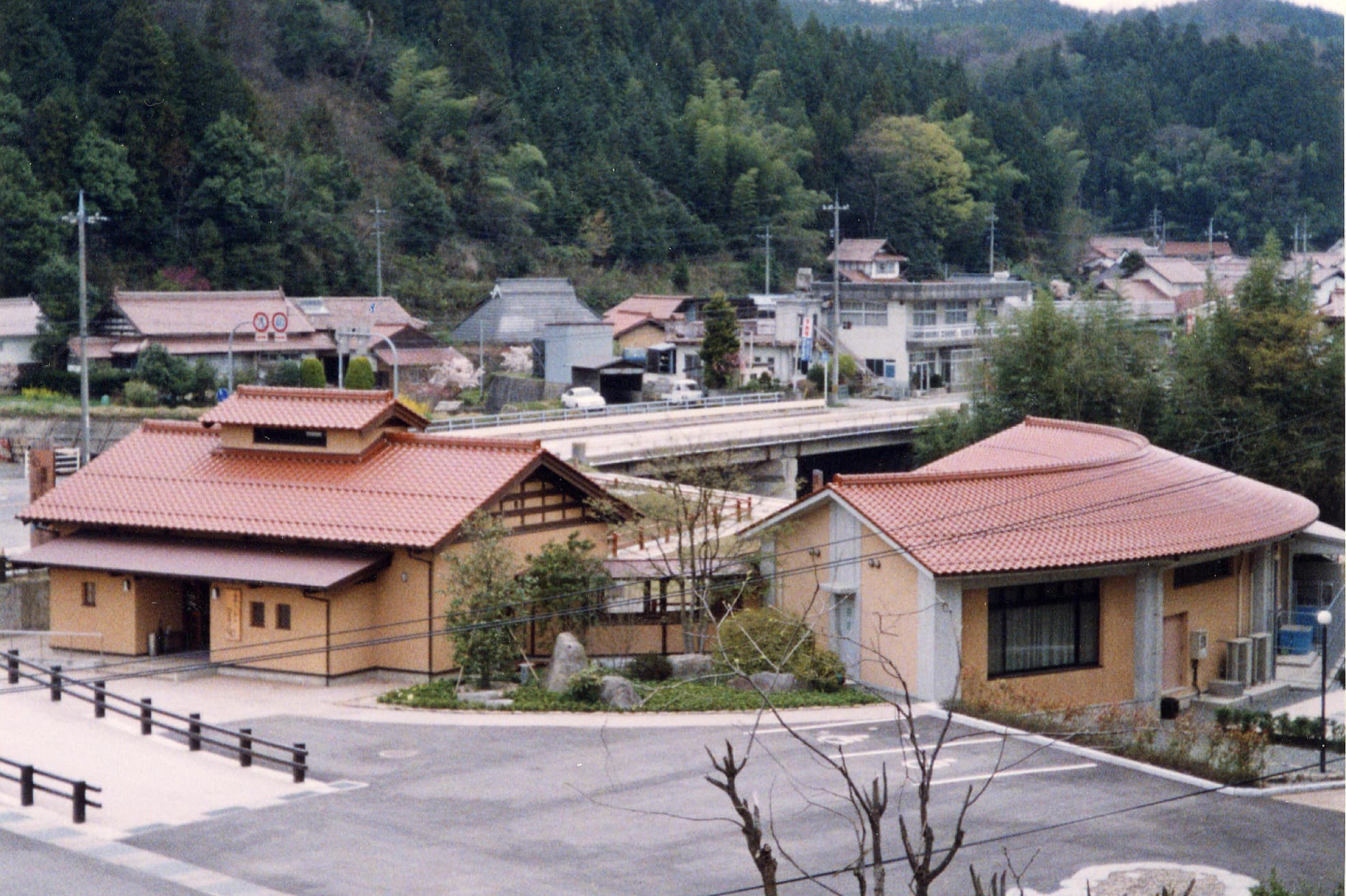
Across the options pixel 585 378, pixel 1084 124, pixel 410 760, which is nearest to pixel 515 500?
pixel 410 760

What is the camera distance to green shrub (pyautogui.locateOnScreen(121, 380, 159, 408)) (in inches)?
1897

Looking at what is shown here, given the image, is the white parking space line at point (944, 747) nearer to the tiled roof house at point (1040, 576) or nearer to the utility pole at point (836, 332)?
the tiled roof house at point (1040, 576)

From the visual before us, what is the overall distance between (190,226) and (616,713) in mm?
46491

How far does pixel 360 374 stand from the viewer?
48.4 m

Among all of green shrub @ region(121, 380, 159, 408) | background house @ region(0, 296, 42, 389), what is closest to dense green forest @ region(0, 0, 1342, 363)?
background house @ region(0, 296, 42, 389)

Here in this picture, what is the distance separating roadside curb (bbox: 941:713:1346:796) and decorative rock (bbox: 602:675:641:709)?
444 centimetres

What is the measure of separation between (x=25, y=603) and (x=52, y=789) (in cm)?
1078

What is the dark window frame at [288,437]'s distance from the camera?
1003 inches

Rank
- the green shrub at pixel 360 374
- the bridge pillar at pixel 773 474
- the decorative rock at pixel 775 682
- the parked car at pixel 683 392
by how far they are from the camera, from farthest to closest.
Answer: the parked car at pixel 683 392 < the green shrub at pixel 360 374 < the bridge pillar at pixel 773 474 < the decorative rock at pixel 775 682

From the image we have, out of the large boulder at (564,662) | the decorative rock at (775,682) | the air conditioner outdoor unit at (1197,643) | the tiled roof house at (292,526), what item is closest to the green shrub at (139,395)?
the tiled roof house at (292,526)

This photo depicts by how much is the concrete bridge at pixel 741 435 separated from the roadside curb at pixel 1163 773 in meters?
17.0

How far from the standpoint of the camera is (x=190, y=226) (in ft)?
203

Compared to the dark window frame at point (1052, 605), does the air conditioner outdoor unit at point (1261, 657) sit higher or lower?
lower

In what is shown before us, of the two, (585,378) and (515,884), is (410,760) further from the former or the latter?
(585,378)
